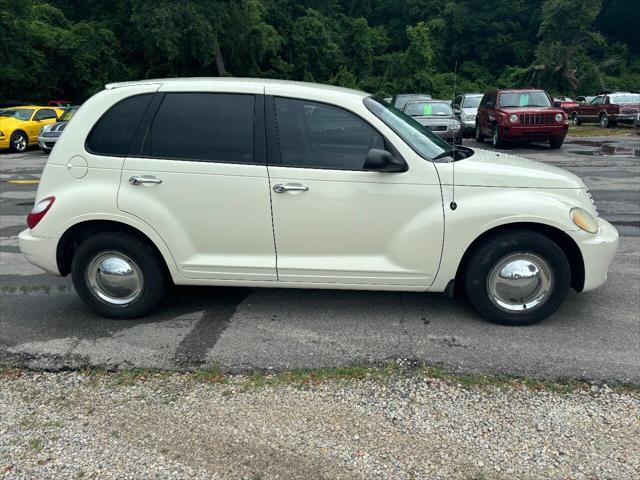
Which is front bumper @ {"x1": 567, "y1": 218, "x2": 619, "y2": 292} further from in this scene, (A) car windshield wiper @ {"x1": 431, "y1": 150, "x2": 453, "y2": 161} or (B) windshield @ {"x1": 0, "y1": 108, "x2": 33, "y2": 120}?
(B) windshield @ {"x1": 0, "y1": 108, "x2": 33, "y2": 120}

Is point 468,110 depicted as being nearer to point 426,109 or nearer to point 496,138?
point 496,138

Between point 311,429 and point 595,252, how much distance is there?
102 inches

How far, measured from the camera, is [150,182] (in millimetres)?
4375

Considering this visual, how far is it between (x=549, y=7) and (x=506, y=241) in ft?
180

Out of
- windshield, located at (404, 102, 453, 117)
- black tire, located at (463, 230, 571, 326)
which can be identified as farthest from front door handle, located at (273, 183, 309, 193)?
windshield, located at (404, 102, 453, 117)

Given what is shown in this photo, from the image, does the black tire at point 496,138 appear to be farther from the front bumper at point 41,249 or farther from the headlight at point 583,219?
the front bumper at point 41,249

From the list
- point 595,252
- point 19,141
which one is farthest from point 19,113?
point 595,252

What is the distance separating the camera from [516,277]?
4367mm

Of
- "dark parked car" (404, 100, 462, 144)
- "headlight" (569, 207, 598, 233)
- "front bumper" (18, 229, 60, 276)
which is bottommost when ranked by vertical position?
"dark parked car" (404, 100, 462, 144)

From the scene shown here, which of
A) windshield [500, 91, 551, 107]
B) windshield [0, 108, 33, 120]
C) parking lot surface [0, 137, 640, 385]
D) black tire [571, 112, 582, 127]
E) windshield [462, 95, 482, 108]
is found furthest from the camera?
black tire [571, 112, 582, 127]

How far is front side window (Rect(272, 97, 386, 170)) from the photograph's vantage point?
432cm

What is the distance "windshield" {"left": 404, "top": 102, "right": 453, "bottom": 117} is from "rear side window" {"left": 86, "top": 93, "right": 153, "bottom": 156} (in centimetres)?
1390

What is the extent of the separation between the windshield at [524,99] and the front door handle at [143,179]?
51.2ft

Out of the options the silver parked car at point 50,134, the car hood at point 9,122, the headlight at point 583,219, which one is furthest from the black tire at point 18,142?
the headlight at point 583,219
